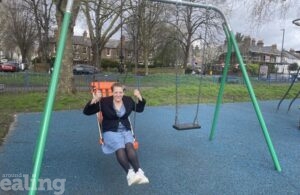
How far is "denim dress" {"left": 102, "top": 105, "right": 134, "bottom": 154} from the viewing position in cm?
390

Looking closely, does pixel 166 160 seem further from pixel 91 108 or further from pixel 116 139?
pixel 91 108

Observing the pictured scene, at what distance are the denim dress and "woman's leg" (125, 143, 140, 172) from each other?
73 millimetres

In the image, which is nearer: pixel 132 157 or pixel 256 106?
pixel 132 157

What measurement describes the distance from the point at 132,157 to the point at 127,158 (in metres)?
0.08

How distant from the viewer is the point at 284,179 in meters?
4.32

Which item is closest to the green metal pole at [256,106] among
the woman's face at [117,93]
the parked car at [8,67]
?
the woman's face at [117,93]

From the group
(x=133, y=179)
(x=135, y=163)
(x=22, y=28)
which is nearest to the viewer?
(x=133, y=179)

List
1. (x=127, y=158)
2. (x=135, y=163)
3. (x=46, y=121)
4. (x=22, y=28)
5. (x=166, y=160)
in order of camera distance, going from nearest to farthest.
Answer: (x=46, y=121), (x=135, y=163), (x=127, y=158), (x=166, y=160), (x=22, y=28)

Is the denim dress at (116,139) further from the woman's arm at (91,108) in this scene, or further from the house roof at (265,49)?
the house roof at (265,49)

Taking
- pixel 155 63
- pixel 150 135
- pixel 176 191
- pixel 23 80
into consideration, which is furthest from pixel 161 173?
A: pixel 155 63

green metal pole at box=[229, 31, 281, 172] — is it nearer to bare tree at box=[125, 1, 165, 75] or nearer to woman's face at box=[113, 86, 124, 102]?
bare tree at box=[125, 1, 165, 75]

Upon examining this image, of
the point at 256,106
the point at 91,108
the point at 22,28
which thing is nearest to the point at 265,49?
the point at 22,28

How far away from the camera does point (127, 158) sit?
374 centimetres

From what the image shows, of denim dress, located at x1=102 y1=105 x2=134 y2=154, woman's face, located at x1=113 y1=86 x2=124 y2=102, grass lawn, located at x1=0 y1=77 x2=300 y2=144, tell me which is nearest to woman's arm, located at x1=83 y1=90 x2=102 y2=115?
woman's face, located at x1=113 y1=86 x2=124 y2=102
